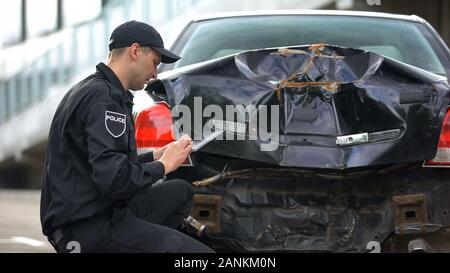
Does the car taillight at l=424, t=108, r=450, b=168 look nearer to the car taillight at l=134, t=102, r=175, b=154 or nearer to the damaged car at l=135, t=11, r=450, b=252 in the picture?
the damaged car at l=135, t=11, r=450, b=252

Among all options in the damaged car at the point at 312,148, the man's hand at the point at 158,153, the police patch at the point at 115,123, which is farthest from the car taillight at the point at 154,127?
the police patch at the point at 115,123

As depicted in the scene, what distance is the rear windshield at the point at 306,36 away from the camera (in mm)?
4812

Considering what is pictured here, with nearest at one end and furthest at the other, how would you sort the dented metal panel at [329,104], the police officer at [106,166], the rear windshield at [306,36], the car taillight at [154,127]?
the police officer at [106,166] < the dented metal panel at [329,104] < the car taillight at [154,127] < the rear windshield at [306,36]

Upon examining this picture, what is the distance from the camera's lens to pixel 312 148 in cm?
369

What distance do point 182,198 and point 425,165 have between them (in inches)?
39.8

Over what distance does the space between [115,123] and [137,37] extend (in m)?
0.38

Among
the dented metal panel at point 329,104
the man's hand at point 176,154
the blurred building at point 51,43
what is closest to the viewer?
the man's hand at point 176,154

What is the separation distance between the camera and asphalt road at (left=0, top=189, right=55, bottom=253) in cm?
719

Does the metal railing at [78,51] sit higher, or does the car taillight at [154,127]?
the car taillight at [154,127]

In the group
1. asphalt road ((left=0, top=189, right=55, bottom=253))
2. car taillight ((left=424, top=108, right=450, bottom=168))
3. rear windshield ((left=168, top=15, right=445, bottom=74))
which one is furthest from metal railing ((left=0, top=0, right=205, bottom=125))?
car taillight ((left=424, top=108, right=450, bottom=168))

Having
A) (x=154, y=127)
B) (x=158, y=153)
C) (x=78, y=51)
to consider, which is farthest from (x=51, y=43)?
(x=158, y=153)

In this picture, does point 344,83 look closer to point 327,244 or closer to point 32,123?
point 327,244

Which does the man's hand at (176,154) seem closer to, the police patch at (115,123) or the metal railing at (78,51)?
the police patch at (115,123)

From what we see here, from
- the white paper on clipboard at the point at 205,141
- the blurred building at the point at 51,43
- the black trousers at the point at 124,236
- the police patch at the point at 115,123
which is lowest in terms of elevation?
the blurred building at the point at 51,43
